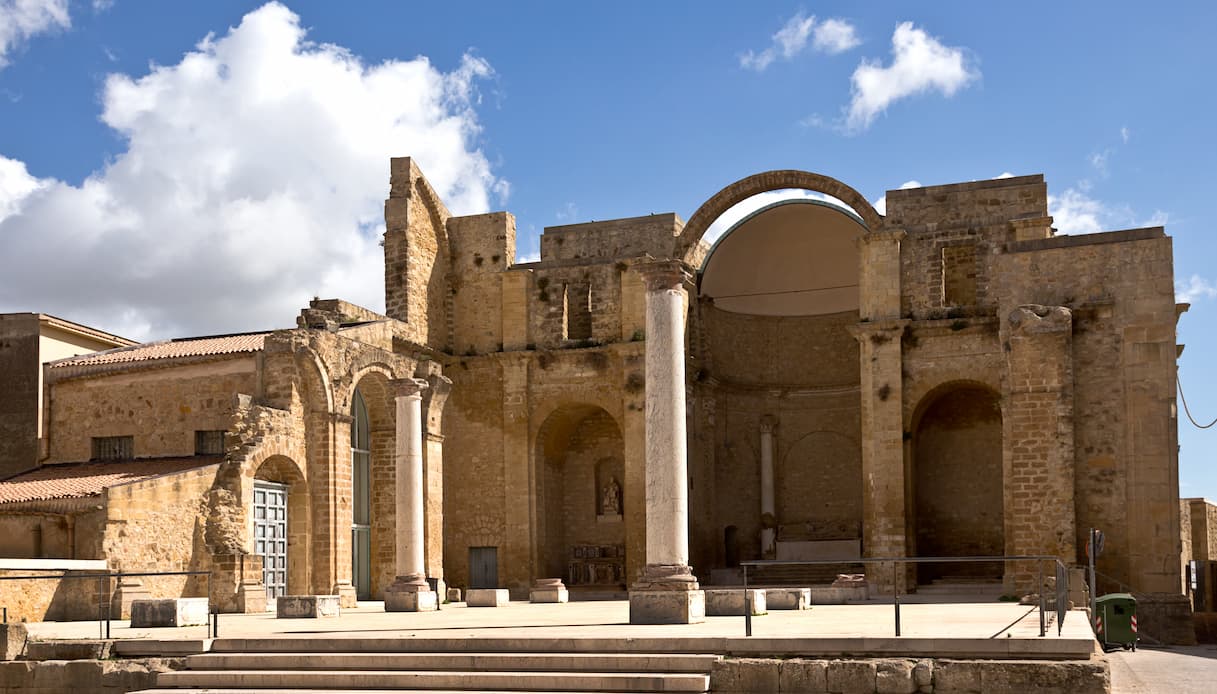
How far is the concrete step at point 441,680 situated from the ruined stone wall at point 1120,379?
55.7 feet

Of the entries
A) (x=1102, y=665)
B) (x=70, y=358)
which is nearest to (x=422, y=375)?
(x=70, y=358)

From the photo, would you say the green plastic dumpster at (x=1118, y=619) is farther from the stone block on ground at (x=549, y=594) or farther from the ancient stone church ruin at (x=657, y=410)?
the stone block on ground at (x=549, y=594)

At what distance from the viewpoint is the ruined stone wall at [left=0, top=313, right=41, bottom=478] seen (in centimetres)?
2981

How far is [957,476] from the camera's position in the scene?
1336 inches

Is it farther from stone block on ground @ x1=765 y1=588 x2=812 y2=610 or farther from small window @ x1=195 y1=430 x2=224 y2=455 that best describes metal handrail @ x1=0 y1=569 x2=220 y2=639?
stone block on ground @ x1=765 y1=588 x2=812 y2=610

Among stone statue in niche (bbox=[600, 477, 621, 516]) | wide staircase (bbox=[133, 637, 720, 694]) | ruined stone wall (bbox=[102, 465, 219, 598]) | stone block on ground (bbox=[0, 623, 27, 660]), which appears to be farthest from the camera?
stone statue in niche (bbox=[600, 477, 621, 516])

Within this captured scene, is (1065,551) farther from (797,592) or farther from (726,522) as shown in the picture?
(726,522)

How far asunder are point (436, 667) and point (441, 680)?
48cm

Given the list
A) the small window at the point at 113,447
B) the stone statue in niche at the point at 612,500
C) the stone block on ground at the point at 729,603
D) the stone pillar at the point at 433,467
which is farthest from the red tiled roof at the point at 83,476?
the stone statue in niche at the point at 612,500

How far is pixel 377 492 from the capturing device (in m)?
31.4

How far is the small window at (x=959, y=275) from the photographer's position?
1283 inches

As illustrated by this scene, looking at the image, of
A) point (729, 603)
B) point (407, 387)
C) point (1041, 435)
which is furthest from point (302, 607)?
point (1041, 435)

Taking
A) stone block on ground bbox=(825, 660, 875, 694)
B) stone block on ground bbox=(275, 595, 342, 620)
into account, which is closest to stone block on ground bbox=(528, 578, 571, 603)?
stone block on ground bbox=(275, 595, 342, 620)

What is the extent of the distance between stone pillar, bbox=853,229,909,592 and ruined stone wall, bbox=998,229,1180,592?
3.15 metres
